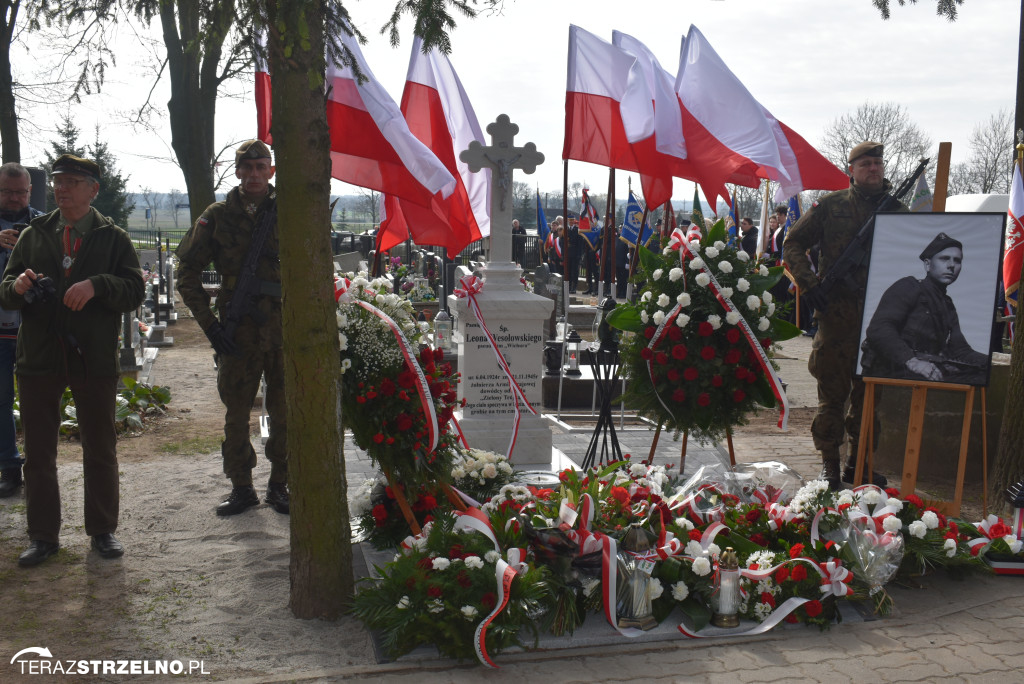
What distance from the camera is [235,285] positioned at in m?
5.39

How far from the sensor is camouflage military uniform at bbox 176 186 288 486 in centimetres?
536

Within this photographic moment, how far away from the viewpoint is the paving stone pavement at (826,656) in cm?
355

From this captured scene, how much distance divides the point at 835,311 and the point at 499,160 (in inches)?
108

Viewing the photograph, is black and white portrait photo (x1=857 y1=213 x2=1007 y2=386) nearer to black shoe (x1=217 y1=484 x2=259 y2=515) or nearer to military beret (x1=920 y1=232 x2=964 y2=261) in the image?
military beret (x1=920 y1=232 x2=964 y2=261)

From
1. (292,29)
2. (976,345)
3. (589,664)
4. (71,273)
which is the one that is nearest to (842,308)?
(976,345)

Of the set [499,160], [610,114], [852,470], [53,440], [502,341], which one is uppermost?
[610,114]

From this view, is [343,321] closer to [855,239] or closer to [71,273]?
[71,273]

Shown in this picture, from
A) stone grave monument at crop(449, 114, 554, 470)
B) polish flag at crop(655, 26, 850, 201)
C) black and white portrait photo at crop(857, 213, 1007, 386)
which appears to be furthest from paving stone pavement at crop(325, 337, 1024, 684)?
polish flag at crop(655, 26, 850, 201)

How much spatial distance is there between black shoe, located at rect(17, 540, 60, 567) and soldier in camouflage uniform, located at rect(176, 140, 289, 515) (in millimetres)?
1006

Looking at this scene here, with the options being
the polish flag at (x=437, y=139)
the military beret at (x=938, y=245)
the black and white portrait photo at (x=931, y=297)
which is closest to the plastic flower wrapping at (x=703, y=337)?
the black and white portrait photo at (x=931, y=297)

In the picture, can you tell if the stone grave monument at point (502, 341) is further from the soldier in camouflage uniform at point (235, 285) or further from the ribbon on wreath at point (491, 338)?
the soldier in camouflage uniform at point (235, 285)

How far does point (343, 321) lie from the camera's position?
15.2 feet

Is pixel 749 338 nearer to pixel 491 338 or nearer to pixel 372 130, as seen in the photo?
pixel 491 338

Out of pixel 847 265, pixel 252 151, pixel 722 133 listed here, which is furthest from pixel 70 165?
pixel 722 133
